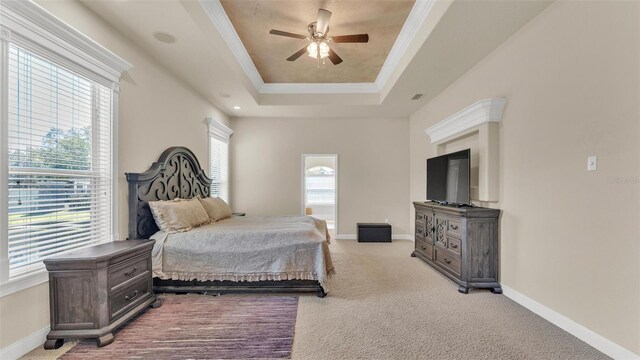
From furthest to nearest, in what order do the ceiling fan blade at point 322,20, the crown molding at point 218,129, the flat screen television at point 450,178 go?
the crown molding at point 218,129
the flat screen television at point 450,178
the ceiling fan blade at point 322,20

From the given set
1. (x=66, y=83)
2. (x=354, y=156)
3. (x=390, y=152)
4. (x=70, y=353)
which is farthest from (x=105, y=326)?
(x=390, y=152)

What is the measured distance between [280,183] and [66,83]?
3.97 m

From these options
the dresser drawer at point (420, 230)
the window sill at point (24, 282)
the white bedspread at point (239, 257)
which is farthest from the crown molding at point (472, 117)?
the window sill at point (24, 282)

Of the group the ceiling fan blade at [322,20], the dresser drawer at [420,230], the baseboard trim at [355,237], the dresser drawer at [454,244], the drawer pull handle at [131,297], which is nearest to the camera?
the drawer pull handle at [131,297]

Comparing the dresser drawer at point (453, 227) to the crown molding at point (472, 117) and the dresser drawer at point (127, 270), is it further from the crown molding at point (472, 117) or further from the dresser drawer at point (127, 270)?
the dresser drawer at point (127, 270)

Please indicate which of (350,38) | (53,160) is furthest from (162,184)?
(350,38)

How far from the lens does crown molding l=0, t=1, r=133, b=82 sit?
1688 mm

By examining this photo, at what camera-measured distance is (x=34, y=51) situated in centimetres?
183

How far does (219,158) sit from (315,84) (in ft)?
8.09

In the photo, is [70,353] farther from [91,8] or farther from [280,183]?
[280,183]

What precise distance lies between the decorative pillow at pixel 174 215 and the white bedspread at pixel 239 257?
0.14m

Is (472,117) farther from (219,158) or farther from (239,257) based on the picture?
(219,158)

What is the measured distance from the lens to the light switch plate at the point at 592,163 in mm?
1929

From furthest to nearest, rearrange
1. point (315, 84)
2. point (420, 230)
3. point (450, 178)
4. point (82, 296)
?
point (315, 84) → point (420, 230) → point (450, 178) → point (82, 296)
